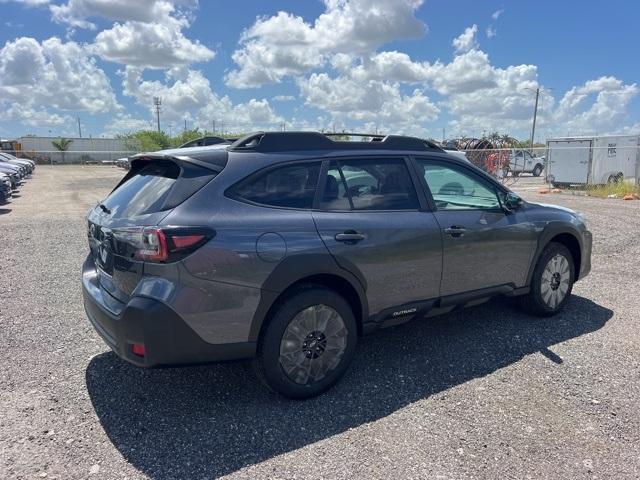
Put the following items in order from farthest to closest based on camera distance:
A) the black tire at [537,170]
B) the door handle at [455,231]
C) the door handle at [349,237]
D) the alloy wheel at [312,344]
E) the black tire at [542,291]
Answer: the black tire at [537,170] → the black tire at [542,291] → the door handle at [455,231] → the door handle at [349,237] → the alloy wheel at [312,344]

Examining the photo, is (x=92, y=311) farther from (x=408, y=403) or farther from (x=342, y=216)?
(x=408, y=403)

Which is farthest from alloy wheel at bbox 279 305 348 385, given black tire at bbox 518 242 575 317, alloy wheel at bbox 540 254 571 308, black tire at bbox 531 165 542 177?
black tire at bbox 531 165 542 177

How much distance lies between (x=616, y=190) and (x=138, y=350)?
61.4ft

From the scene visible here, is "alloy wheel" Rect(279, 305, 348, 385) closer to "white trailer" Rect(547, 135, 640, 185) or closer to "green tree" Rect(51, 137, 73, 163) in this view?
"white trailer" Rect(547, 135, 640, 185)

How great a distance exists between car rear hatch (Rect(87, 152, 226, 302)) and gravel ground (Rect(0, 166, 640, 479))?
2.82ft

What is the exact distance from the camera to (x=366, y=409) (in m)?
3.28

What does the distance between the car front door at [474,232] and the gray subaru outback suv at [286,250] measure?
0.01m

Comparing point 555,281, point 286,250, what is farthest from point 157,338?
point 555,281

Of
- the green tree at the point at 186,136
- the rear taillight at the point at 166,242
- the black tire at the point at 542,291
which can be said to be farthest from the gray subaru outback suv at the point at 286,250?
the green tree at the point at 186,136

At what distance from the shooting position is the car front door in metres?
3.98

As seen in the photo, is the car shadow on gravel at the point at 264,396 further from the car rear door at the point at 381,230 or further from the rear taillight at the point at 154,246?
the rear taillight at the point at 154,246

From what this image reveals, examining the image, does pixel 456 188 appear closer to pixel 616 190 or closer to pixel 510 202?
pixel 510 202

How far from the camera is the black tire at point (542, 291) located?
15.5 feet

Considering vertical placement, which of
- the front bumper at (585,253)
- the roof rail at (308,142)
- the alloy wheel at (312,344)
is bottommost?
the alloy wheel at (312,344)
